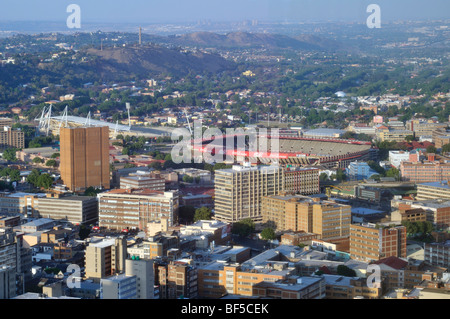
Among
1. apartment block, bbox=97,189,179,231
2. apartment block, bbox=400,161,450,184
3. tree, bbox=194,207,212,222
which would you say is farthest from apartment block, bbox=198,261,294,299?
apartment block, bbox=400,161,450,184

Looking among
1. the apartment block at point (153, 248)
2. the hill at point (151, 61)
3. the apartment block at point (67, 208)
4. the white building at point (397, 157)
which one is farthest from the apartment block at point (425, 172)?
the hill at point (151, 61)

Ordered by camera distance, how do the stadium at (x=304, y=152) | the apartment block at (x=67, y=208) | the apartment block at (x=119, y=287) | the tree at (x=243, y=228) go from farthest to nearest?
the stadium at (x=304, y=152) < the apartment block at (x=67, y=208) < the tree at (x=243, y=228) < the apartment block at (x=119, y=287)

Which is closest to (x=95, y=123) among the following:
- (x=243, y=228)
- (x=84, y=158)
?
(x=84, y=158)

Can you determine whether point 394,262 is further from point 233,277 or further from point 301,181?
point 301,181

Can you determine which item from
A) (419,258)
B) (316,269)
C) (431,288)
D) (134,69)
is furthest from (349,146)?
(134,69)

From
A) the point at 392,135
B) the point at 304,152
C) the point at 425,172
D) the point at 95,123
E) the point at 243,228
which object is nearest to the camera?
the point at 243,228

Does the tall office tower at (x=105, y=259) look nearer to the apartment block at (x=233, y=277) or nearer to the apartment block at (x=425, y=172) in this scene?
the apartment block at (x=233, y=277)

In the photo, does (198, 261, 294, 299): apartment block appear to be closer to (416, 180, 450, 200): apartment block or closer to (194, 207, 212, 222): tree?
(194, 207, 212, 222): tree
